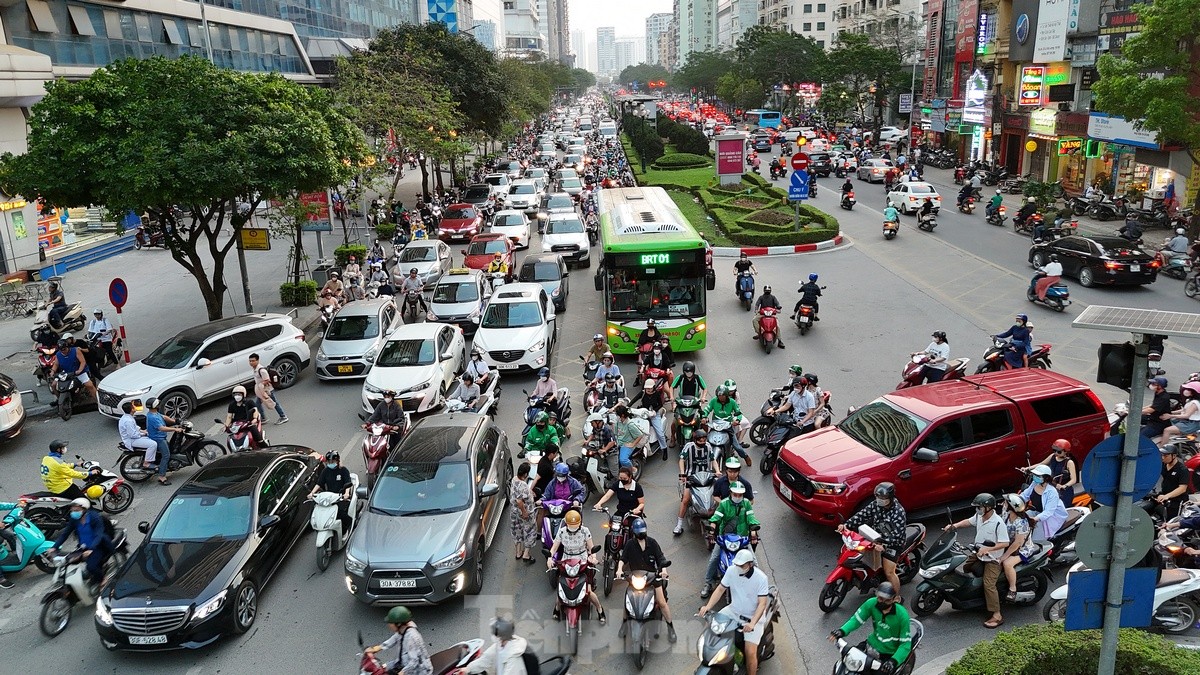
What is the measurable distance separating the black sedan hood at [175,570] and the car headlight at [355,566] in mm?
1236

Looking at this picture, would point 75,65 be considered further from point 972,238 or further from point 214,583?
point 972,238

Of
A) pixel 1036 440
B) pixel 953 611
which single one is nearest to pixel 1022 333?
pixel 1036 440

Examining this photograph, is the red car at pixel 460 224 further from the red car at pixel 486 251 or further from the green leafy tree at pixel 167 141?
the green leafy tree at pixel 167 141

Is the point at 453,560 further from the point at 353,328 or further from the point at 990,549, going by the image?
the point at 353,328

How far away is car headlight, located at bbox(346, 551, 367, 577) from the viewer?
9352 millimetres

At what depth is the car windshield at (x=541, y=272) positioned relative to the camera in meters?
23.3

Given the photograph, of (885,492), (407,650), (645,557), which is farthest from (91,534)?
(885,492)

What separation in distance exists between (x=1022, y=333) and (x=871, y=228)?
19.7m

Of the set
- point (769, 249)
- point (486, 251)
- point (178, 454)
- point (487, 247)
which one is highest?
point (487, 247)

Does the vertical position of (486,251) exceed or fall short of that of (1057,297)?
it exceeds it

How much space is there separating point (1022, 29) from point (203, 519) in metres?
47.7

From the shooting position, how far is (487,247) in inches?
1085

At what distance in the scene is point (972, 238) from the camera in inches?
1220

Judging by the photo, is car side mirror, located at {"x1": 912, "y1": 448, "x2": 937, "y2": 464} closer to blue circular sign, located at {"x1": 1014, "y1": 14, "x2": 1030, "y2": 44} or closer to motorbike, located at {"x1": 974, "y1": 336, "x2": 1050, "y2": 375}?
motorbike, located at {"x1": 974, "y1": 336, "x2": 1050, "y2": 375}
